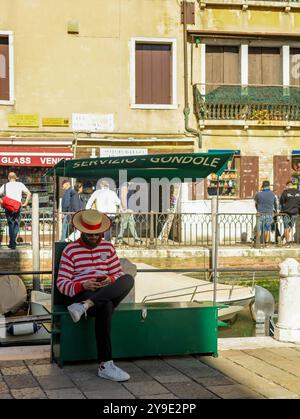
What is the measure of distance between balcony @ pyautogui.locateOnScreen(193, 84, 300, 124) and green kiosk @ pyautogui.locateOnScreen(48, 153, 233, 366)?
53.1 ft

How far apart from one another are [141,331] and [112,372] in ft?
2.84

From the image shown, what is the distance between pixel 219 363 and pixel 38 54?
1750 cm

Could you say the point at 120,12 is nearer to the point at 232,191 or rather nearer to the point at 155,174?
the point at 232,191

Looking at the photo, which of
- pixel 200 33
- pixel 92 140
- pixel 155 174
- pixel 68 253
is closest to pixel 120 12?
pixel 200 33

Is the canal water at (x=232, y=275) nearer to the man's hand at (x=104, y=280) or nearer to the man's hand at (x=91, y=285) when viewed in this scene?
the man's hand at (x=104, y=280)

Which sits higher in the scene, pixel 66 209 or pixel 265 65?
pixel 265 65

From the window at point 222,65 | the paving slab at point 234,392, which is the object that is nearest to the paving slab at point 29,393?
the paving slab at point 234,392

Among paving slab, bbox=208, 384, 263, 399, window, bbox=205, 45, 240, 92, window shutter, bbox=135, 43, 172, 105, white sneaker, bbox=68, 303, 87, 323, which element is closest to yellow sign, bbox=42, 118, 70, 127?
window shutter, bbox=135, 43, 172, 105

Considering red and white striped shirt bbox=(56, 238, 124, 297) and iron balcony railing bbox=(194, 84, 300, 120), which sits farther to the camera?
iron balcony railing bbox=(194, 84, 300, 120)

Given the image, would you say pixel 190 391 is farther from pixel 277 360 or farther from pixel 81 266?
pixel 81 266

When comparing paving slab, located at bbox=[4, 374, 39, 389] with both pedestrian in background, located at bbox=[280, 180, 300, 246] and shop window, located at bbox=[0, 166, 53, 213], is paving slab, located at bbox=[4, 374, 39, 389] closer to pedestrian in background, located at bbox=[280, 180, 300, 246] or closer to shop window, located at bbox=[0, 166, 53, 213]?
pedestrian in background, located at bbox=[280, 180, 300, 246]

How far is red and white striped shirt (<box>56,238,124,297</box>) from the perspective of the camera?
720cm

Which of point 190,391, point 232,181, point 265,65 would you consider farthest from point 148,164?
point 265,65

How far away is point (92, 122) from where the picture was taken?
2353cm
